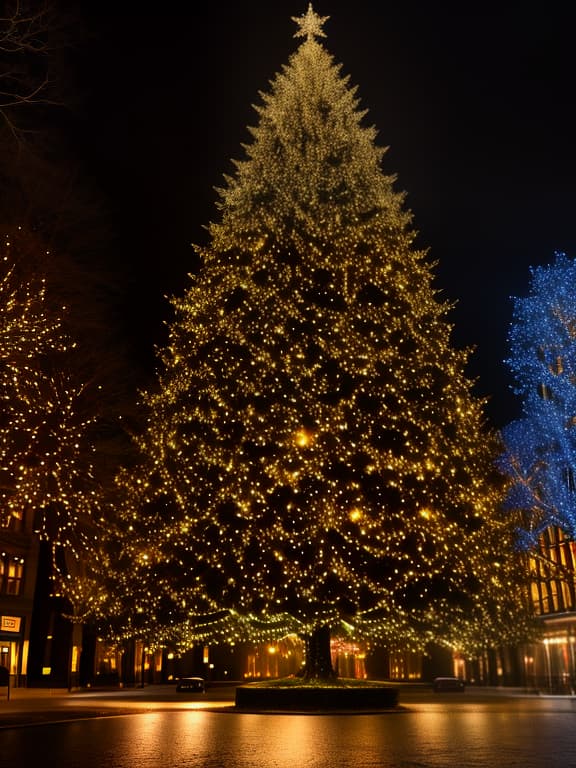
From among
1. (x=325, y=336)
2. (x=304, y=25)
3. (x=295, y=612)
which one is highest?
(x=304, y=25)

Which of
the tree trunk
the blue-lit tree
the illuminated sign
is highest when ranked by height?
the blue-lit tree

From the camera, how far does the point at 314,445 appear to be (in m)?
20.8

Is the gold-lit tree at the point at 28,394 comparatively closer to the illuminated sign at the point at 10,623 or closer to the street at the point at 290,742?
the street at the point at 290,742

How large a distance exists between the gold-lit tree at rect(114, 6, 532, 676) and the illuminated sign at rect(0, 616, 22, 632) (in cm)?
2398

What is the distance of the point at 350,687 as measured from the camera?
2105cm

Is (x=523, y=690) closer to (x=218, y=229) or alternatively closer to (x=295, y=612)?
(x=295, y=612)

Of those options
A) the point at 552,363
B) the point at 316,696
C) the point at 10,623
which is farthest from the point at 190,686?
the point at 552,363

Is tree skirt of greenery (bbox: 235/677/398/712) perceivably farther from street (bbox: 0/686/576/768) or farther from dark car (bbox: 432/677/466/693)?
dark car (bbox: 432/677/466/693)

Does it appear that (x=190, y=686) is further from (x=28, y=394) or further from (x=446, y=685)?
(x=28, y=394)

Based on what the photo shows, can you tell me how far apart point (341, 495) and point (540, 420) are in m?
14.9

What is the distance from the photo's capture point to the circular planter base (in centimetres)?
2052

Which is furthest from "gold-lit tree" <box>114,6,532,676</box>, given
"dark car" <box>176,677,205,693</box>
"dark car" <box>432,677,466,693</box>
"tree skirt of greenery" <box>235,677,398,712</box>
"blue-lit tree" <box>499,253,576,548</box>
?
"dark car" <box>432,677,466,693</box>

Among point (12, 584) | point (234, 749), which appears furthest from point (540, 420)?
point (12, 584)

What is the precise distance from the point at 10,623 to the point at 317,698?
28414mm
